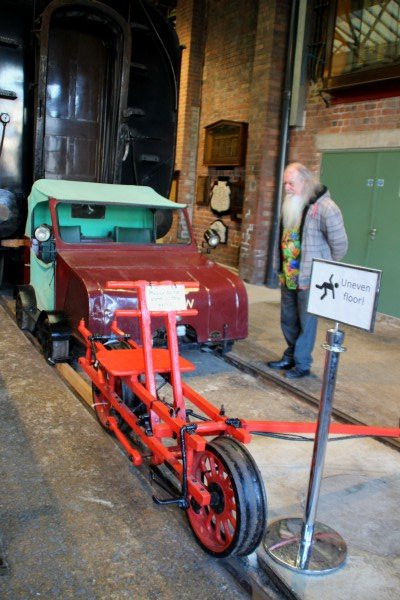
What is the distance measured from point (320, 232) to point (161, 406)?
2575 millimetres

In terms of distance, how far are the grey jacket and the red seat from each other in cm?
173

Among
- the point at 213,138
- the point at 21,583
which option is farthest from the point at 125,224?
the point at 213,138

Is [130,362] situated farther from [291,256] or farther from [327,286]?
[291,256]

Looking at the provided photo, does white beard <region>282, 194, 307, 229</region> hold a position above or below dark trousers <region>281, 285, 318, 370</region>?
above

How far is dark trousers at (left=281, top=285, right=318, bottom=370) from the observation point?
5102 millimetres

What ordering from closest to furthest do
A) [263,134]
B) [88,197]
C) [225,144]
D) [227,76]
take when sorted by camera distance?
[88,197] < [263,134] < [225,144] < [227,76]

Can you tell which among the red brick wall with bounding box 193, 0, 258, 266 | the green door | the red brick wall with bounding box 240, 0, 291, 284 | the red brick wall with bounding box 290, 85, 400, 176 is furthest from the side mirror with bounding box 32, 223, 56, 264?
the red brick wall with bounding box 193, 0, 258, 266

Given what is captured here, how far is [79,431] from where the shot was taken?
12.8ft

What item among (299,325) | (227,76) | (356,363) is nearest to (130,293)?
(299,325)

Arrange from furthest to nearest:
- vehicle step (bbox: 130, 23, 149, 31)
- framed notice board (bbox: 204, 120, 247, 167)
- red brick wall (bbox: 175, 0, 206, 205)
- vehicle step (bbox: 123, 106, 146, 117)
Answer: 1. red brick wall (bbox: 175, 0, 206, 205)
2. framed notice board (bbox: 204, 120, 247, 167)
3. vehicle step (bbox: 130, 23, 149, 31)
4. vehicle step (bbox: 123, 106, 146, 117)

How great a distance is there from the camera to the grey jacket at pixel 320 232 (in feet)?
15.8

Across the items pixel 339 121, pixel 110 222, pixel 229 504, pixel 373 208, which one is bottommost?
pixel 229 504

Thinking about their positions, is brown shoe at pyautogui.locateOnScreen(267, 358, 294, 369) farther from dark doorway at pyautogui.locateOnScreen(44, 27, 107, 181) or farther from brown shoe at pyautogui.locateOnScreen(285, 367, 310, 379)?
dark doorway at pyautogui.locateOnScreen(44, 27, 107, 181)

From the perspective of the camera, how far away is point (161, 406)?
3010mm
